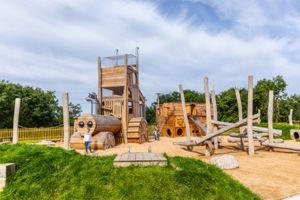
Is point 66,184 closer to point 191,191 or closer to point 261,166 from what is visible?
point 191,191

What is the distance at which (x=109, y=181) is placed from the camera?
609 cm

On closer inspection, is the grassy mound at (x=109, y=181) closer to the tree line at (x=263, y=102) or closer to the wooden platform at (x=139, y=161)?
the wooden platform at (x=139, y=161)

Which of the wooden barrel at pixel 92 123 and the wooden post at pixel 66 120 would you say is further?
the wooden barrel at pixel 92 123

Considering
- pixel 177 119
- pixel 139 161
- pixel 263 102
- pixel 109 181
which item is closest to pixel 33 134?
pixel 177 119

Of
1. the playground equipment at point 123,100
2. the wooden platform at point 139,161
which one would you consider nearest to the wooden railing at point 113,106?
the playground equipment at point 123,100

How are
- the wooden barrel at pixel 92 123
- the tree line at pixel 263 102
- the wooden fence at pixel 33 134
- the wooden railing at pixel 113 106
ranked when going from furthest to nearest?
the tree line at pixel 263 102, the wooden fence at pixel 33 134, the wooden railing at pixel 113 106, the wooden barrel at pixel 92 123

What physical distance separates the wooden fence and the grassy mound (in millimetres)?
19583

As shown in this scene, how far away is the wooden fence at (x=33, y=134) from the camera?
24891 mm

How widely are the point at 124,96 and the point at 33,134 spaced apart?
9406mm

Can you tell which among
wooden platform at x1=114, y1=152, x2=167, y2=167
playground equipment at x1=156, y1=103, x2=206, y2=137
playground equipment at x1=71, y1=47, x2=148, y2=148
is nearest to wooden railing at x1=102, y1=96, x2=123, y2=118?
playground equipment at x1=71, y1=47, x2=148, y2=148

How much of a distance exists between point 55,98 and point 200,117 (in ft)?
62.5

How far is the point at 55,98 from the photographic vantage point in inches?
1534

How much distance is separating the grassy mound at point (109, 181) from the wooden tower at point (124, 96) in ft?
Answer: 52.6

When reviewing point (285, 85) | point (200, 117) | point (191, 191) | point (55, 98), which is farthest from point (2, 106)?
point (285, 85)
